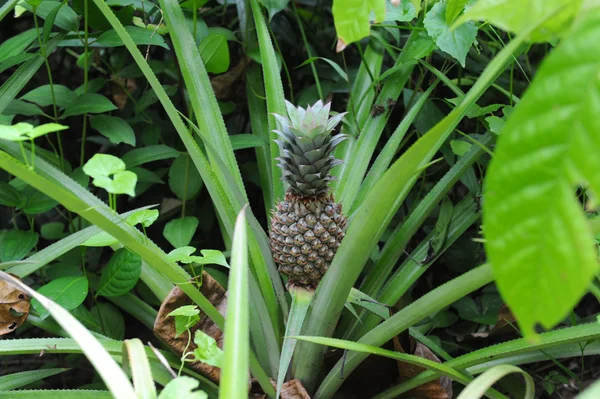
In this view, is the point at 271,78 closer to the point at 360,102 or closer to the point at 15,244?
the point at 360,102

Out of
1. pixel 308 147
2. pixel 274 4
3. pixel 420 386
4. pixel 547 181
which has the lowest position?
pixel 420 386

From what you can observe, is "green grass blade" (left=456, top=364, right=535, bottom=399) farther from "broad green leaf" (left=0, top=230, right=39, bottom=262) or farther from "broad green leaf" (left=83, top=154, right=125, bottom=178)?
"broad green leaf" (left=0, top=230, right=39, bottom=262)

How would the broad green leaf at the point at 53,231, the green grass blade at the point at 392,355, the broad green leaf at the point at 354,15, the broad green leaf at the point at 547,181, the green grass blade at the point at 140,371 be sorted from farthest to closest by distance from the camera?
the broad green leaf at the point at 53,231
the green grass blade at the point at 392,355
the green grass blade at the point at 140,371
the broad green leaf at the point at 354,15
the broad green leaf at the point at 547,181

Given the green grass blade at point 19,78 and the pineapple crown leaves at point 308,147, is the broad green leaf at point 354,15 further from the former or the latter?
the green grass blade at point 19,78

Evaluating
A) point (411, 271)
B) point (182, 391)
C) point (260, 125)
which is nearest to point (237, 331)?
point (182, 391)

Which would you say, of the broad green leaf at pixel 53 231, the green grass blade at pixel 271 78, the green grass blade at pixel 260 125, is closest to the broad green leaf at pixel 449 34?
the green grass blade at pixel 271 78
